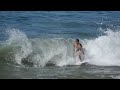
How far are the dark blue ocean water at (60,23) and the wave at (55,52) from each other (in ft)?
9.76

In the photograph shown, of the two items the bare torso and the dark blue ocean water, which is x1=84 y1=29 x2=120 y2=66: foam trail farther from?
the dark blue ocean water

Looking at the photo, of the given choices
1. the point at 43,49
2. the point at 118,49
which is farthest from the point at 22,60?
the point at 118,49

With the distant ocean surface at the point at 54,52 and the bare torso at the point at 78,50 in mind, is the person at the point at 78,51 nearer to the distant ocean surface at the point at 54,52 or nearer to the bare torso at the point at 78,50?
the bare torso at the point at 78,50

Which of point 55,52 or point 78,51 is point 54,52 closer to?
point 55,52

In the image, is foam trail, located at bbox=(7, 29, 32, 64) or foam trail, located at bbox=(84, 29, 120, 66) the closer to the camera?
foam trail, located at bbox=(84, 29, 120, 66)

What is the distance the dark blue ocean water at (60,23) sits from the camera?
1298 centimetres

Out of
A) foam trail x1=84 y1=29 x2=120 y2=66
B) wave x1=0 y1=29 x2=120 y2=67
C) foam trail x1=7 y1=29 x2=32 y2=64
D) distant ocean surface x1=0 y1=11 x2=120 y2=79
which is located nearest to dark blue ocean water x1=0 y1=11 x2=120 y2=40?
distant ocean surface x1=0 y1=11 x2=120 y2=79

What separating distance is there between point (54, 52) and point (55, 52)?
29 mm

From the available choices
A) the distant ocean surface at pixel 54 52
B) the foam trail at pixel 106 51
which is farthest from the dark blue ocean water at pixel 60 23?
the foam trail at pixel 106 51

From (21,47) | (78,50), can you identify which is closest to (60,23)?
(21,47)

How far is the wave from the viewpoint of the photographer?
7.30m
